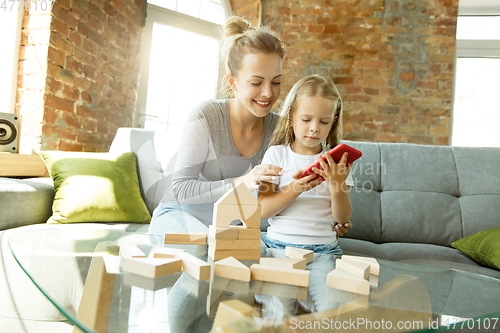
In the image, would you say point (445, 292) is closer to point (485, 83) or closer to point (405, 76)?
point (405, 76)

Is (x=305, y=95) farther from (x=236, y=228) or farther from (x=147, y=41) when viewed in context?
(x=147, y=41)

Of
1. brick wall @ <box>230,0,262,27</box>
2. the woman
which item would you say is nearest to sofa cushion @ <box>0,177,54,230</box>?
the woman

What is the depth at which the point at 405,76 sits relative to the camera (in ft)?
10.8

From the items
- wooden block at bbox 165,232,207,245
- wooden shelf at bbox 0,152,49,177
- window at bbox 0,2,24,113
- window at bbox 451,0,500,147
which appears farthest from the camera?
window at bbox 451,0,500,147

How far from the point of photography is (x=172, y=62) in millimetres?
3371

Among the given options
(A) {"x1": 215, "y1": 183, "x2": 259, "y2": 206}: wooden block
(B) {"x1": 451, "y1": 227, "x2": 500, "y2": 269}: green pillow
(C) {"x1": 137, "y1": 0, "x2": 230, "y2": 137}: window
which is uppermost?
(C) {"x1": 137, "y1": 0, "x2": 230, "y2": 137}: window

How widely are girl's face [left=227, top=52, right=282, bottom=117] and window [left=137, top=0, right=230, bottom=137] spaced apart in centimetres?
225

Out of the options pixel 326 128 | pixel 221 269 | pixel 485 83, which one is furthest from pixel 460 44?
pixel 221 269

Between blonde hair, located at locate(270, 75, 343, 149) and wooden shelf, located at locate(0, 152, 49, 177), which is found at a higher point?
blonde hair, located at locate(270, 75, 343, 149)

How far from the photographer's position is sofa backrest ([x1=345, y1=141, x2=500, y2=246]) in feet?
5.42

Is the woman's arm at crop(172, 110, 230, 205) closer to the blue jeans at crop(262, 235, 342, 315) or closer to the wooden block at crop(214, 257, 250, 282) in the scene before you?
the blue jeans at crop(262, 235, 342, 315)

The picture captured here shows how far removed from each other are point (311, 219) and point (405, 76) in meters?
2.69

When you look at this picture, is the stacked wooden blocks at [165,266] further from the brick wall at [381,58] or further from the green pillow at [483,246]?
the brick wall at [381,58]

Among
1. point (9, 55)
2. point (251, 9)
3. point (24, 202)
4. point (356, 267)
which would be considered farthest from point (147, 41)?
point (356, 267)
